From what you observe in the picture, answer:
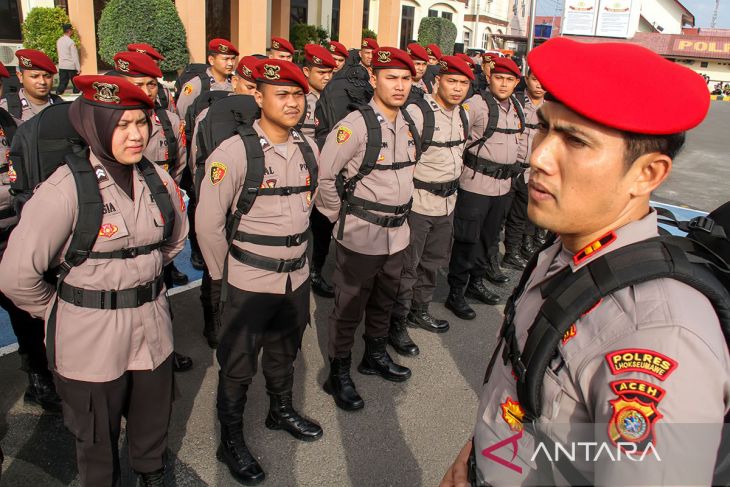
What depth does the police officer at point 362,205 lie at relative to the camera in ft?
12.4

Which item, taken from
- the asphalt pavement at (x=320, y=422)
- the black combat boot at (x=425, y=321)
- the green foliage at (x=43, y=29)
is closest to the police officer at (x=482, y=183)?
the black combat boot at (x=425, y=321)

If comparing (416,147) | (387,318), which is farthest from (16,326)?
(416,147)

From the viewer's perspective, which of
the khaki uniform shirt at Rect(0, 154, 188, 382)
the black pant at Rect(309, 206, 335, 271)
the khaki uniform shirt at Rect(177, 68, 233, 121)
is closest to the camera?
the khaki uniform shirt at Rect(0, 154, 188, 382)

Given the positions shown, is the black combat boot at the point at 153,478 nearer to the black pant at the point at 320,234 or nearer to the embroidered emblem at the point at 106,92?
the embroidered emblem at the point at 106,92

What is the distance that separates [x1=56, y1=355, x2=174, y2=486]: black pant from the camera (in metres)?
2.47

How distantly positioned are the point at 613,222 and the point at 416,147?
9.60 ft

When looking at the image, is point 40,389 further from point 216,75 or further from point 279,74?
point 216,75

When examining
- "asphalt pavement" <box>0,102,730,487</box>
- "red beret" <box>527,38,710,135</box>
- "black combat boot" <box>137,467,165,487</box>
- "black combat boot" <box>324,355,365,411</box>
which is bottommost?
"asphalt pavement" <box>0,102,730,487</box>

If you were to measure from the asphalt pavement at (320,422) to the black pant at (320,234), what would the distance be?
102cm

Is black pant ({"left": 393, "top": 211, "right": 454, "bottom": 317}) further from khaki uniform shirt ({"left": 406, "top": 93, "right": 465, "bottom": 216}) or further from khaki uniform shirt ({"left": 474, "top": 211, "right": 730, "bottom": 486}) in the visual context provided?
khaki uniform shirt ({"left": 474, "top": 211, "right": 730, "bottom": 486})

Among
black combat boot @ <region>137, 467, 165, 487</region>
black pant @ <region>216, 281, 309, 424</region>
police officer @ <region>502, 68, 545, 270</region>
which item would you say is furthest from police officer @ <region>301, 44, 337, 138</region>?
black combat boot @ <region>137, 467, 165, 487</region>

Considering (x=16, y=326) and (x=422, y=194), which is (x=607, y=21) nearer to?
(x=422, y=194)

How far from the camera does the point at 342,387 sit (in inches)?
149

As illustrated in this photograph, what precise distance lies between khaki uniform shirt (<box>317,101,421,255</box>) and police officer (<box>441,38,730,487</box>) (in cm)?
248
